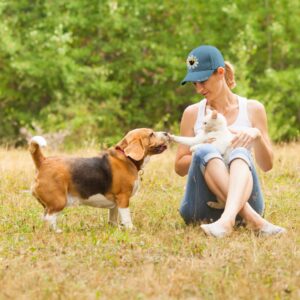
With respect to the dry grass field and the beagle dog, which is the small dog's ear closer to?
the beagle dog

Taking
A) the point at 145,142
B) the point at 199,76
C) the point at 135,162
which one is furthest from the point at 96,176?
the point at 199,76

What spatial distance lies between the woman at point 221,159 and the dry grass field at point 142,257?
18cm

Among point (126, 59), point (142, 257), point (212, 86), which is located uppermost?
point (212, 86)

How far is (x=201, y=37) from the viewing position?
23.5 m

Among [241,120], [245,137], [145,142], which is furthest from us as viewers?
[145,142]

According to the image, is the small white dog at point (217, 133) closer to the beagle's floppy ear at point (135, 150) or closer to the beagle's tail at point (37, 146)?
the beagle's floppy ear at point (135, 150)

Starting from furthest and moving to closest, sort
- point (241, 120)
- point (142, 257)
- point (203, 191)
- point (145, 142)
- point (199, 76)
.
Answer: point (145, 142), point (241, 120), point (203, 191), point (199, 76), point (142, 257)

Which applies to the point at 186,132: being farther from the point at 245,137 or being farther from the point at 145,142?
the point at 245,137

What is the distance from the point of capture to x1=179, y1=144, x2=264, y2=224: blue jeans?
6730 mm

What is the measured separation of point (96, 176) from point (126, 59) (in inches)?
663

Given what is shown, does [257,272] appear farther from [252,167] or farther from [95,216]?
[95,216]

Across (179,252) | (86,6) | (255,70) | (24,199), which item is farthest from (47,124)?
(179,252)

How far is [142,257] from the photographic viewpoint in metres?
5.80

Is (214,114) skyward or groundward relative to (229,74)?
groundward
